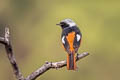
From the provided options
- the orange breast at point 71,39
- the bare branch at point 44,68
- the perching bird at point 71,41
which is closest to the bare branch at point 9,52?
the bare branch at point 44,68

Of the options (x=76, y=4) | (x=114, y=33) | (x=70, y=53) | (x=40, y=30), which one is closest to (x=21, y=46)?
(x=40, y=30)

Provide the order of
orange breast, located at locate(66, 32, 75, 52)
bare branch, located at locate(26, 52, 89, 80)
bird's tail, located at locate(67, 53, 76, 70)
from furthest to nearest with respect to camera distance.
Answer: orange breast, located at locate(66, 32, 75, 52) → bird's tail, located at locate(67, 53, 76, 70) → bare branch, located at locate(26, 52, 89, 80)

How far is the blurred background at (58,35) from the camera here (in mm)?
18359

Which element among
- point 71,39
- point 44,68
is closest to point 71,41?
point 71,39

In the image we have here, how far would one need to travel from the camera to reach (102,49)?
20.4m

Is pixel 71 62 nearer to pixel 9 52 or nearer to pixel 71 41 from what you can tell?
pixel 71 41

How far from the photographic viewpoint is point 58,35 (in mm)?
18891

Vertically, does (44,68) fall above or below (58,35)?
above

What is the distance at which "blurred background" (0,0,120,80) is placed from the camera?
723 inches

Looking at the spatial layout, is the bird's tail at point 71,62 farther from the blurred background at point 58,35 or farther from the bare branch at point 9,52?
the blurred background at point 58,35

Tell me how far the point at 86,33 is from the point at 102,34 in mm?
1452

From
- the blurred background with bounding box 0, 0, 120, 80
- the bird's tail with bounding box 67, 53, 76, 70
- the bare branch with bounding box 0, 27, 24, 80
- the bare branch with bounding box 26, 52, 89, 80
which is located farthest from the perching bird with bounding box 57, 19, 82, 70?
the blurred background with bounding box 0, 0, 120, 80

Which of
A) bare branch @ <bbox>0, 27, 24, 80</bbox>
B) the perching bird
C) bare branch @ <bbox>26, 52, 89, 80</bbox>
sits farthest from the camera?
the perching bird

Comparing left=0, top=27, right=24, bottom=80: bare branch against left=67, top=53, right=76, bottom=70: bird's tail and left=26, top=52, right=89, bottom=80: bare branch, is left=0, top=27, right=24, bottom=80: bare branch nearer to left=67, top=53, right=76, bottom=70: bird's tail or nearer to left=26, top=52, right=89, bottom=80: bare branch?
left=26, top=52, right=89, bottom=80: bare branch
